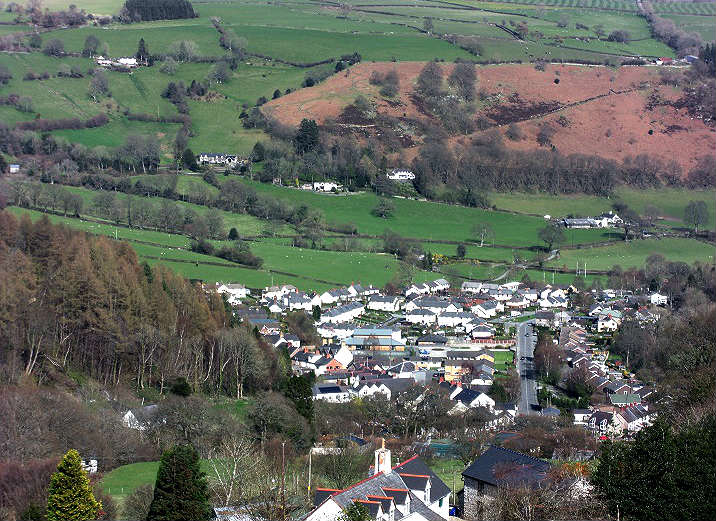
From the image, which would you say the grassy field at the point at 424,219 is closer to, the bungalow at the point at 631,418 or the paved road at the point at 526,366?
the paved road at the point at 526,366

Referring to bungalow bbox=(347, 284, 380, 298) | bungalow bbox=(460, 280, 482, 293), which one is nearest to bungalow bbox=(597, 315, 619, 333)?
bungalow bbox=(460, 280, 482, 293)

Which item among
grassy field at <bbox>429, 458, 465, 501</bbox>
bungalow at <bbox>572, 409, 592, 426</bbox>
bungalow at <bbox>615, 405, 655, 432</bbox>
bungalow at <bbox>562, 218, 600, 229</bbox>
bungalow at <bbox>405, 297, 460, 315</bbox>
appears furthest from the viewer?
bungalow at <bbox>562, 218, 600, 229</bbox>

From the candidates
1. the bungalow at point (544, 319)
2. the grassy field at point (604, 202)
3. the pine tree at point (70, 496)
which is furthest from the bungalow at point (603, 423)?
the grassy field at point (604, 202)

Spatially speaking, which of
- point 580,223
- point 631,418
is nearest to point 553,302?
point 580,223

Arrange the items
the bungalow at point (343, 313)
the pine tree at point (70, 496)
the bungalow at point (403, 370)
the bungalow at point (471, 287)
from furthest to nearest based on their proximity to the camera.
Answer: the bungalow at point (471, 287), the bungalow at point (343, 313), the bungalow at point (403, 370), the pine tree at point (70, 496)

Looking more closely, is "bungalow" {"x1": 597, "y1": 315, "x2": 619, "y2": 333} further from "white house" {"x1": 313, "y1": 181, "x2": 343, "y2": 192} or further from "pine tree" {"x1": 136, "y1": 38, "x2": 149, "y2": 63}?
"pine tree" {"x1": 136, "y1": 38, "x2": 149, "y2": 63}

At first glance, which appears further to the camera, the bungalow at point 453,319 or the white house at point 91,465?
the bungalow at point 453,319
